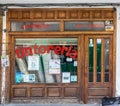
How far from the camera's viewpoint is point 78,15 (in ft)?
39.3

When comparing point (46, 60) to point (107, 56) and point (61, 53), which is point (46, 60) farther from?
point (107, 56)

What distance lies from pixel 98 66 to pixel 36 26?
251cm

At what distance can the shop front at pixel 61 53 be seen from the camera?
39.4 feet

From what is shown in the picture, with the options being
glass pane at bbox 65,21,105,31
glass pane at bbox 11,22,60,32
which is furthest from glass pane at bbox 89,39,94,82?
glass pane at bbox 11,22,60,32

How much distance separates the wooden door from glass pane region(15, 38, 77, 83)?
0.48 metres

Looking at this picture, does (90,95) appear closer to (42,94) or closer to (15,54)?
(42,94)

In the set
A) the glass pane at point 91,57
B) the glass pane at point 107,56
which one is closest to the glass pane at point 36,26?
the glass pane at point 91,57

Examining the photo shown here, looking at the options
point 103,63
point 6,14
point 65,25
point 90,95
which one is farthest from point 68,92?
point 6,14

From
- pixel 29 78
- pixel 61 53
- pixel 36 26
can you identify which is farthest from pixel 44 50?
pixel 29 78

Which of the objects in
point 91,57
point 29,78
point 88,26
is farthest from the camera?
point 29,78

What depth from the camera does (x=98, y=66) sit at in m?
12.2

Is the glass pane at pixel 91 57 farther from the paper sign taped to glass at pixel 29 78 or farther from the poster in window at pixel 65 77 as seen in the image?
the paper sign taped to glass at pixel 29 78

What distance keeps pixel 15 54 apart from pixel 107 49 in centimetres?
315

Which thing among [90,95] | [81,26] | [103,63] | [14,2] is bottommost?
[90,95]
